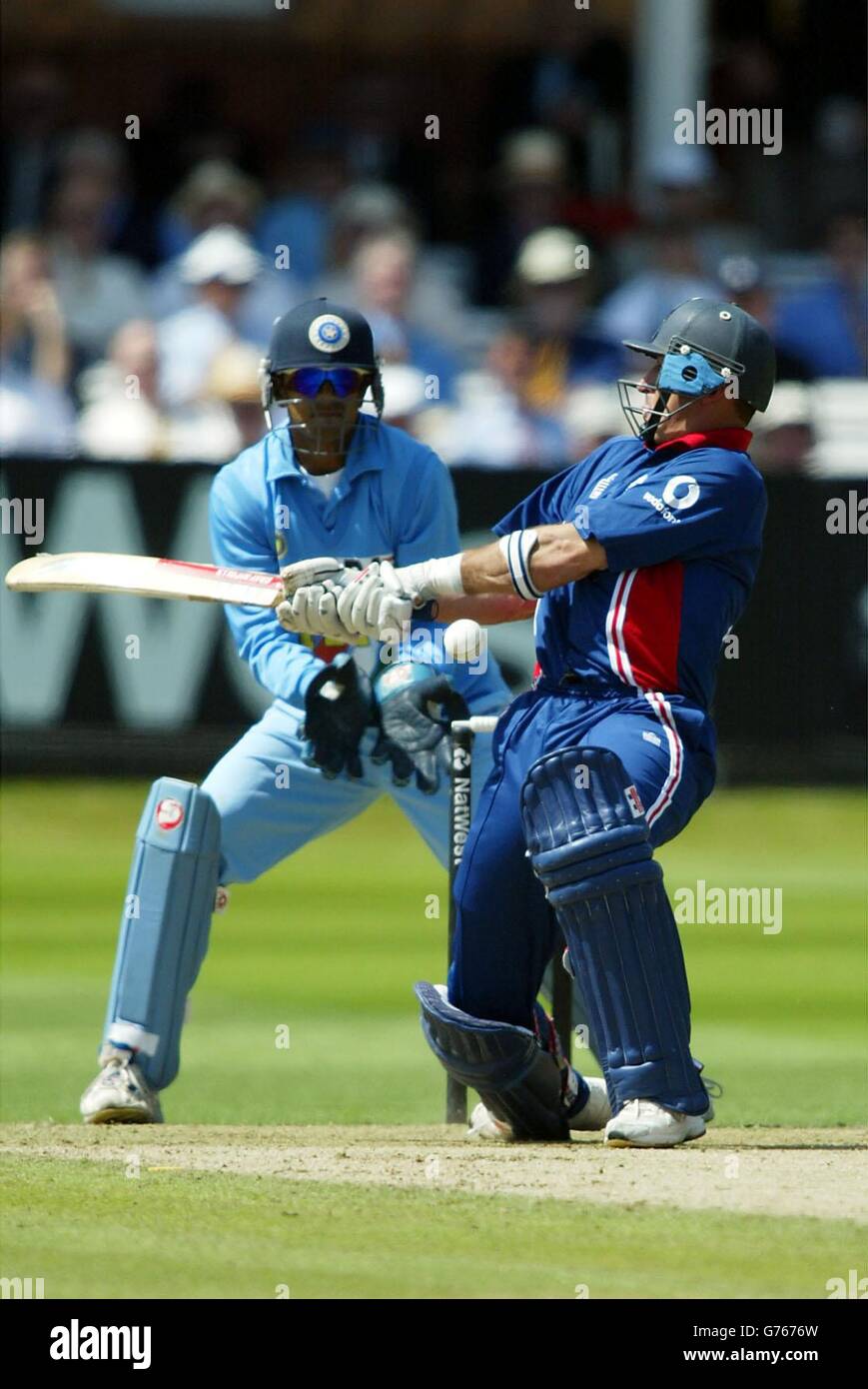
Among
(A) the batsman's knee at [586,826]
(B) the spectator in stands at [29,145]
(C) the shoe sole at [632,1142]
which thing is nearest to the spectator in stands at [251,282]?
(B) the spectator in stands at [29,145]

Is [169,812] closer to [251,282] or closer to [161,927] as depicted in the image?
[161,927]

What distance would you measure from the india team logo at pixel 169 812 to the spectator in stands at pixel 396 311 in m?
7.48

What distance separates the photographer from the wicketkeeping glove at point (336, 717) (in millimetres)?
7215

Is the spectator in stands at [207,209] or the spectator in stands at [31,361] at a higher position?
the spectator in stands at [207,209]

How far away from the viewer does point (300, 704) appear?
7.35 m

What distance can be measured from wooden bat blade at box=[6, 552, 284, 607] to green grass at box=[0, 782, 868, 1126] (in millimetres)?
1550

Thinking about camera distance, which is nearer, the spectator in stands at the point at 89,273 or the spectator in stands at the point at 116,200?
the spectator in stands at the point at 89,273

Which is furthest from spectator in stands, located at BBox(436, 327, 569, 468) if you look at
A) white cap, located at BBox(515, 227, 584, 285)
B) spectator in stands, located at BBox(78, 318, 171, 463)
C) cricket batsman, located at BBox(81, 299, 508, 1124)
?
cricket batsman, located at BBox(81, 299, 508, 1124)

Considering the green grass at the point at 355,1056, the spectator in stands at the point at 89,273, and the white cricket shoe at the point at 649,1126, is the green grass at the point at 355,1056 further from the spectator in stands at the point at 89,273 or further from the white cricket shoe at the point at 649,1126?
the spectator in stands at the point at 89,273

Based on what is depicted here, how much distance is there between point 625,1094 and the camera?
611cm

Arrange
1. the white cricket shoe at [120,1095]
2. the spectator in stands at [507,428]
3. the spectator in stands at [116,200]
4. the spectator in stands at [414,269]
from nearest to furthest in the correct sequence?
the white cricket shoe at [120,1095] < the spectator in stands at [507,428] < the spectator in stands at [414,269] < the spectator in stands at [116,200]

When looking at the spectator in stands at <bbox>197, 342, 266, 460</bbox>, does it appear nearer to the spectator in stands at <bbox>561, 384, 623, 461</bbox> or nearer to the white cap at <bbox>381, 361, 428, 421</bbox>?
the white cap at <bbox>381, 361, 428, 421</bbox>
